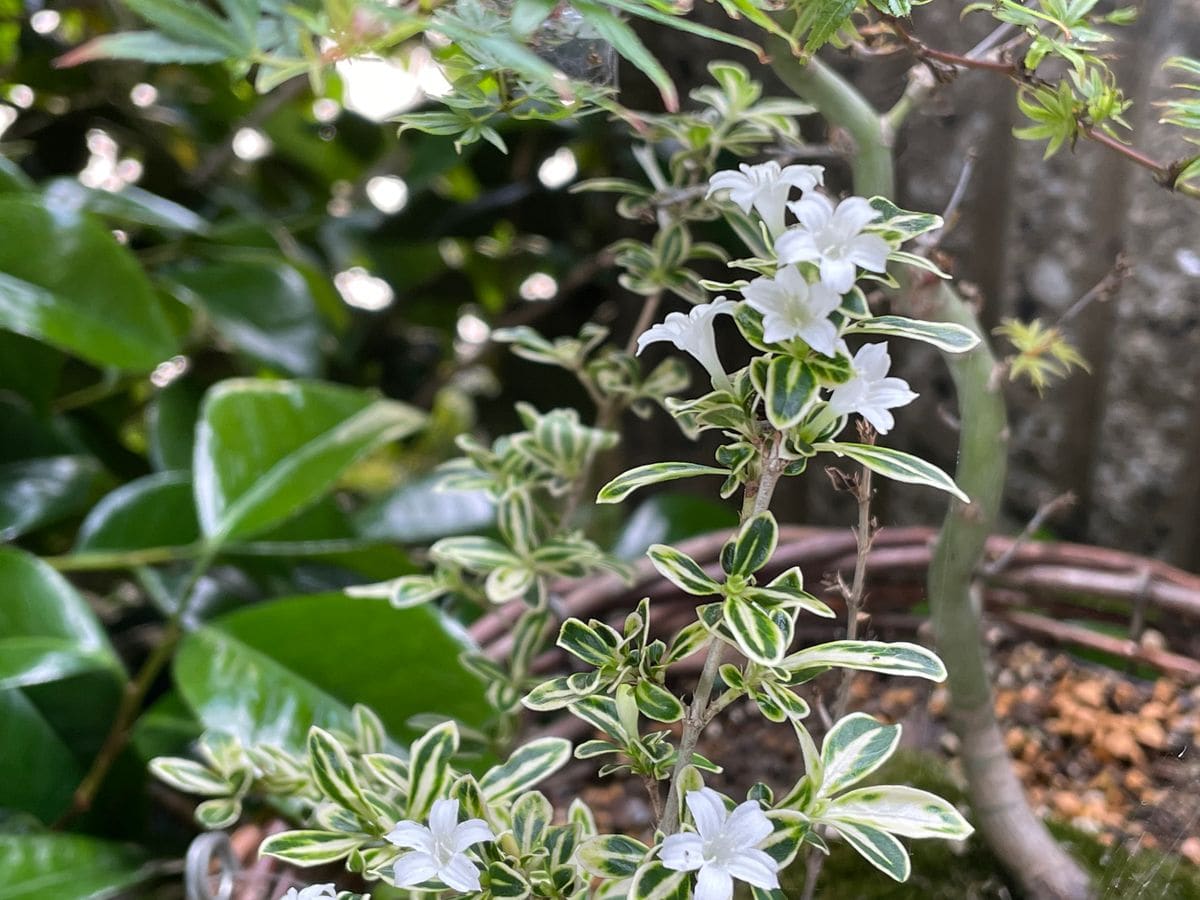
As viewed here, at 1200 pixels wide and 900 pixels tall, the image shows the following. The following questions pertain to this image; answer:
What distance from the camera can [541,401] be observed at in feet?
3.49

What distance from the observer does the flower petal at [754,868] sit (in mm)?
237

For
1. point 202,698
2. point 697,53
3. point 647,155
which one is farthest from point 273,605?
point 697,53

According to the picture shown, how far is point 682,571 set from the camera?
0.28m

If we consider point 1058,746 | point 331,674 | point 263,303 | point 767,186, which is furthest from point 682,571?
point 263,303

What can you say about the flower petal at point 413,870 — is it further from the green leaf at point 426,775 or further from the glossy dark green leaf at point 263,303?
the glossy dark green leaf at point 263,303

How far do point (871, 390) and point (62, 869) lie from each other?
51 cm

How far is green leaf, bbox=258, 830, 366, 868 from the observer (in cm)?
33

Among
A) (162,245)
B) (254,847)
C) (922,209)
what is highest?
(922,209)

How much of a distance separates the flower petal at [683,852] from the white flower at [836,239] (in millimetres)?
158

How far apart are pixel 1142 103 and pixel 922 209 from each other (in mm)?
110

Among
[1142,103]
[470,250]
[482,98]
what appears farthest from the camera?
[470,250]

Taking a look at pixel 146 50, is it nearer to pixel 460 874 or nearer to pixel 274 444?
pixel 460 874

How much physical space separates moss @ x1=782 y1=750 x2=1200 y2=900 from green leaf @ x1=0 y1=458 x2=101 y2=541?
2.11ft

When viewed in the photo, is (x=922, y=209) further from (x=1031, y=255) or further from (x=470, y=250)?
(x=470, y=250)
